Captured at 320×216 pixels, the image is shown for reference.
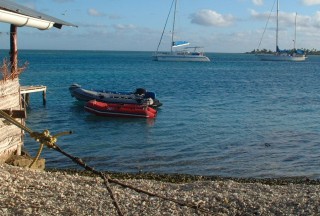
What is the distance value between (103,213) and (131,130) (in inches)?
670

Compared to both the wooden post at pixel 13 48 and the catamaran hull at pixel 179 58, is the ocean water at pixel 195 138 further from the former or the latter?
the catamaran hull at pixel 179 58

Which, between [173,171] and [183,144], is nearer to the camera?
[173,171]

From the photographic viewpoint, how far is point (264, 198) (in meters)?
8.98

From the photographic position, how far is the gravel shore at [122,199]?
714cm

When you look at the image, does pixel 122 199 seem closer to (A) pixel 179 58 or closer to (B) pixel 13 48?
(B) pixel 13 48

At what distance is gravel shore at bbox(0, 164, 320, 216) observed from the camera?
281 inches

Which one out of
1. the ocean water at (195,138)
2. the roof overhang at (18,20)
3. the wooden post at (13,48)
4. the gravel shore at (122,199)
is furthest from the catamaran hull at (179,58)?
the roof overhang at (18,20)

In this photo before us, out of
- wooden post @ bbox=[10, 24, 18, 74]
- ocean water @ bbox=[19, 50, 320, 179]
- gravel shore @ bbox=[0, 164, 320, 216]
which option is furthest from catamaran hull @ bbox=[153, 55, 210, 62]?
gravel shore @ bbox=[0, 164, 320, 216]

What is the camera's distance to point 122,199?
26.1 ft

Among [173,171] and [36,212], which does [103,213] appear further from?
[173,171]

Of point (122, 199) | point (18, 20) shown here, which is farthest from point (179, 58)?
point (18, 20)

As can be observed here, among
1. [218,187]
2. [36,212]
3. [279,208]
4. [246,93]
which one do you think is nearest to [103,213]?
[36,212]

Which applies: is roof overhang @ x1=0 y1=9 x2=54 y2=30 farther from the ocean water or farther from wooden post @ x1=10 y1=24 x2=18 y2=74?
the ocean water

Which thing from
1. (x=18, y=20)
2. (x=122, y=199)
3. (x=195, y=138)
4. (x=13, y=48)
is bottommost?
(x=195, y=138)
